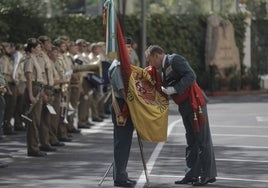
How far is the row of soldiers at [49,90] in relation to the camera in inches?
581

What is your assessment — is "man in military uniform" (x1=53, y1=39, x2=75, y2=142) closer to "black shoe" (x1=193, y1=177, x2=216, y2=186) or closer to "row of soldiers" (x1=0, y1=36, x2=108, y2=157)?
"row of soldiers" (x1=0, y1=36, x2=108, y2=157)

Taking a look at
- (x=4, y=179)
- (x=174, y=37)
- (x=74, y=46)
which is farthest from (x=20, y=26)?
(x=4, y=179)

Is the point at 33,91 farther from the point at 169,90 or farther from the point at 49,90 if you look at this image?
the point at 169,90

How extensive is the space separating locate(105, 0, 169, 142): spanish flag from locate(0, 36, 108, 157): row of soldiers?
104 inches

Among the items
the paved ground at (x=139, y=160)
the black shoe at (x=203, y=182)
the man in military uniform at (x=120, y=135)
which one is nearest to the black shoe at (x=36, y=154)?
the paved ground at (x=139, y=160)

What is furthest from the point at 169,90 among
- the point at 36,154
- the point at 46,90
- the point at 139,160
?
the point at 46,90

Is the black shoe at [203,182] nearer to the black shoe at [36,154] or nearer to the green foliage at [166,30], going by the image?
the black shoe at [36,154]

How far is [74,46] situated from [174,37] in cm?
→ 1488

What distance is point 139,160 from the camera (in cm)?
1421

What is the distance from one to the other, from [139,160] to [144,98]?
2.92 m

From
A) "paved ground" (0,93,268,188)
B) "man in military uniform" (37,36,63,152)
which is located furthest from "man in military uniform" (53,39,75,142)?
"man in military uniform" (37,36,63,152)

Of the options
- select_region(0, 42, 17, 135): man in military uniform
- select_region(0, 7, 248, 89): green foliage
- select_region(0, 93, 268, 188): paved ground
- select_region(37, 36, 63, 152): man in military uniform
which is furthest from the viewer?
select_region(0, 7, 248, 89): green foliage

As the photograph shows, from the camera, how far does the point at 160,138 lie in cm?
1149

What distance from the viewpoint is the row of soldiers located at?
14750 mm
